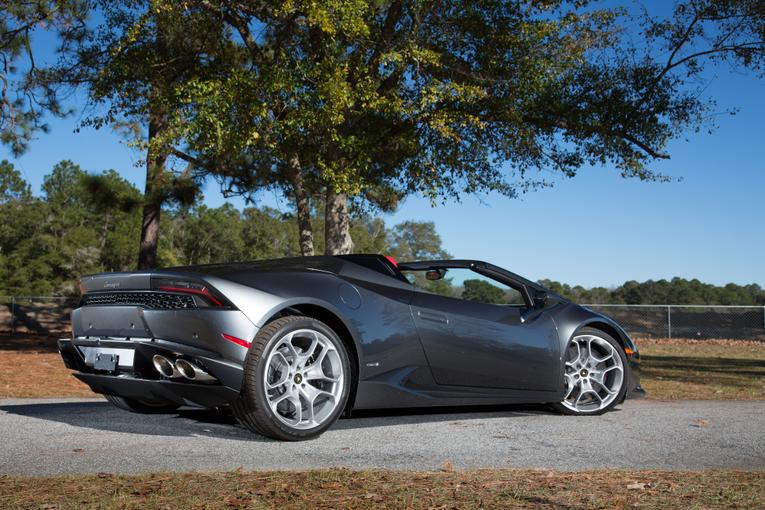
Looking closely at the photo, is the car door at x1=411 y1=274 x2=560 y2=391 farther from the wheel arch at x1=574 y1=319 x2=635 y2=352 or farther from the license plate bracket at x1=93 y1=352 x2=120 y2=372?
the license plate bracket at x1=93 y1=352 x2=120 y2=372

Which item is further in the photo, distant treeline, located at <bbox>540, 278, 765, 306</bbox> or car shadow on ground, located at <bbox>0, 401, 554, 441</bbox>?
distant treeline, located at <bbox>540, 278, 765, 306</bbox>

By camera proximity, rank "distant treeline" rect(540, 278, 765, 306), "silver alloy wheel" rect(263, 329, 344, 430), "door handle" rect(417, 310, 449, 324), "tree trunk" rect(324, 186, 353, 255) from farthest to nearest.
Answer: "distant treeline" rect(540, 278, 765, 306) → "tree trunk" rect(324, 186, 353, 255) → "door handle" rect(417, 310, 449, 324) → "silver alloy wheel" rect(263, 329, 344, 430)

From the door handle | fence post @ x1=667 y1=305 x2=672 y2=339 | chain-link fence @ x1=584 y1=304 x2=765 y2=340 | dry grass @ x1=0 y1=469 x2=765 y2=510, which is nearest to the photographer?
dry grass @ x1=0 y1=469 x2=765 y2=510

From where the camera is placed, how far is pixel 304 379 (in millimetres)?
5398

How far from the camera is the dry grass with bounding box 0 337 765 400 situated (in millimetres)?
10285

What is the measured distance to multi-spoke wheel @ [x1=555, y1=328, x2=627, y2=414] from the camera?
694 centimetres

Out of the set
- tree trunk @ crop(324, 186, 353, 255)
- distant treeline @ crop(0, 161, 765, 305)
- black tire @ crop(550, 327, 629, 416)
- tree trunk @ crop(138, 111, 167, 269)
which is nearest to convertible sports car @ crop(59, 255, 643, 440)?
black tire @ crop(550, 327, 629, 416)

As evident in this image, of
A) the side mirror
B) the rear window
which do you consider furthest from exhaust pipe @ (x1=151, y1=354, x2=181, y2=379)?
the side mirror

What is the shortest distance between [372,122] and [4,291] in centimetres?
5538

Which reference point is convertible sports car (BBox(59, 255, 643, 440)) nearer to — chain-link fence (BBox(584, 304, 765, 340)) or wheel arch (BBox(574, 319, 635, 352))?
wheel arch (BBox(574, 319, 635, 352))

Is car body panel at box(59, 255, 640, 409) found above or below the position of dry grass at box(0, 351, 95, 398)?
above

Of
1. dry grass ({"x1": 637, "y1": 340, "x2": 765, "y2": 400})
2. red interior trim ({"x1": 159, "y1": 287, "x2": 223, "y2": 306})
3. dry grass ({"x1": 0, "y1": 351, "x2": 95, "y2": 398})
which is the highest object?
red interior trim ({"x1": 159, "y1": 287, "x2": 223, "y2": 306})

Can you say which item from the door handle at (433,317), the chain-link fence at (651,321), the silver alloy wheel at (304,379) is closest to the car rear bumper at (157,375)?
the silver alloy wheel at (304,379)

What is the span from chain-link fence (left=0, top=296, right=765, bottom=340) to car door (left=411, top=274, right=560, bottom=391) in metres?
21.2
